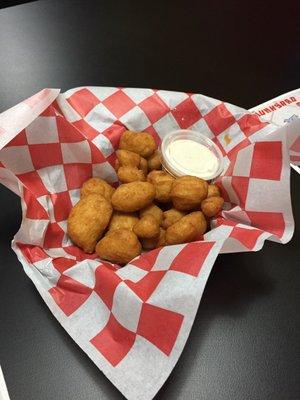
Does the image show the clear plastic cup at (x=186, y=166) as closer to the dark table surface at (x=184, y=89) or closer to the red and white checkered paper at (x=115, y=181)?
the red and white checkered paper at (x=115, y=181)

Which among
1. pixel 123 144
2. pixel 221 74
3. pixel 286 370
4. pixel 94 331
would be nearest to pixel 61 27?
pixel 221 74

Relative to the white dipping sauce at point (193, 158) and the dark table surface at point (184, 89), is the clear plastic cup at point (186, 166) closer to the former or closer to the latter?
the white dipping sauce at point (193, 158)

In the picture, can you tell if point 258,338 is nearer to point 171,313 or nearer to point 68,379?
point 171,313


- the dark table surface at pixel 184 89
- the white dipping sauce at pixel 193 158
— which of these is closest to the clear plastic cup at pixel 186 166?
the white dipping sauce at pixel 193 158

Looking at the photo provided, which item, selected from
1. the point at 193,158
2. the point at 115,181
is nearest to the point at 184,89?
the point at 193,158

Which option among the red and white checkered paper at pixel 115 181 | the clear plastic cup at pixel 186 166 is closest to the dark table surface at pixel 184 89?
the red and white checkered paper at pixel 115 181

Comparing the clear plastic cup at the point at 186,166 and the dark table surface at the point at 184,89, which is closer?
the dark table surface at the point at 184,89

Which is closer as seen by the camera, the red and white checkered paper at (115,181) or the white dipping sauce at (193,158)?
the red and white checkered paper at (115,181)

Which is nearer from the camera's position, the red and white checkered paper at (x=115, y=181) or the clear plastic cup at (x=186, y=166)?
the red and white checkered paper at (x=115, y=181)
